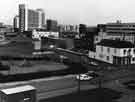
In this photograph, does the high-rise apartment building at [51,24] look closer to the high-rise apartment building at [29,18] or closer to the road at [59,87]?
the high-rise apartment building at [29,18]

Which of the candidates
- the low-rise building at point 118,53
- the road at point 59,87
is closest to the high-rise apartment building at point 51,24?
the low-rise building at point 118,53

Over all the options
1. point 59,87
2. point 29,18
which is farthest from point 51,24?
point 59,87

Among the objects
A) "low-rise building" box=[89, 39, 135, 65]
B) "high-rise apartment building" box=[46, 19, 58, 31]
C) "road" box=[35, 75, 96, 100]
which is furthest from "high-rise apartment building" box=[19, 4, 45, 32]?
"road" box=[35, 75, 96, 100]

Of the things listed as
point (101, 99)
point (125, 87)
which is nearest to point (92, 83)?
point (125, 87)

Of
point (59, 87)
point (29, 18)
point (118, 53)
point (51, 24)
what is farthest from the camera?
point (51, 24)

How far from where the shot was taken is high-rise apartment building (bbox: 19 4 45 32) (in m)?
111

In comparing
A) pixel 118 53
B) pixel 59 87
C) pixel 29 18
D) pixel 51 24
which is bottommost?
pixel 59 87

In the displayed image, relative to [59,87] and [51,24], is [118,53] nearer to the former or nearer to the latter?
[59,87]

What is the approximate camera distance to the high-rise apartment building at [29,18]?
111 meters

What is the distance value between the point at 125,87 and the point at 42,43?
3665cm

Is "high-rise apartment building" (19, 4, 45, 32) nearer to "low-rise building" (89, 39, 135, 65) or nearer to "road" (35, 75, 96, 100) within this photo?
"low-rise building" (89, 39, 135, 65)

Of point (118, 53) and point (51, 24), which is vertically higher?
point (51, 24)

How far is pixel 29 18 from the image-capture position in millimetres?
119000

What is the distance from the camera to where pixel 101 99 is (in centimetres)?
1412
